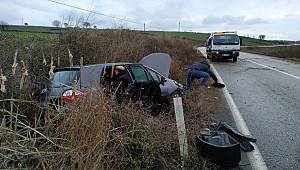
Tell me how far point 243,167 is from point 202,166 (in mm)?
690

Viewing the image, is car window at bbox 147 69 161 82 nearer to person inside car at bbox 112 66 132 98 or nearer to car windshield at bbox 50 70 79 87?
person inside car at bbox 112 66 132 98

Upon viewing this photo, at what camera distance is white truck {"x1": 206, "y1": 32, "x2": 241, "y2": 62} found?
31500 millimetres

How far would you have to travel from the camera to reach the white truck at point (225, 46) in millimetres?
31500

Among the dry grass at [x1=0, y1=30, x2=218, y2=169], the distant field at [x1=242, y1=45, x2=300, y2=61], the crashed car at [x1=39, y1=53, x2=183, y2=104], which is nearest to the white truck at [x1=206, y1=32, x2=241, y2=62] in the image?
the distant field at [x1=242, y1=45, x2=300, y2=61]

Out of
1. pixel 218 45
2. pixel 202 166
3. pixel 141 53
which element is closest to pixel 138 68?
pixel 202 166

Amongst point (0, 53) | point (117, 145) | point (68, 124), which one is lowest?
point (117, 145)

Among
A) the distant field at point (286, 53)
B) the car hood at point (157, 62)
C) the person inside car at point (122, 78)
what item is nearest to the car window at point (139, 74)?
the person inside car at point (122, 78)

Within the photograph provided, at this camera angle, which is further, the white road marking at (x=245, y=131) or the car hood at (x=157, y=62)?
the car hood at (x=157, y=62)

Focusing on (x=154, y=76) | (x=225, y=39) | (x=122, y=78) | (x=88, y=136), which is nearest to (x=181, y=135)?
(x=88, y=136)

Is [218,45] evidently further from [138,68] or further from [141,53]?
[138,68]

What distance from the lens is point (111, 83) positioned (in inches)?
284

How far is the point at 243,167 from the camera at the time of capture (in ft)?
17.8

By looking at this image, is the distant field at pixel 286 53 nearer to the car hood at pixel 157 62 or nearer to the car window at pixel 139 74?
the car hood at pixel 157 62

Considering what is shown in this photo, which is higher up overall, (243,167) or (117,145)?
(117,145)
